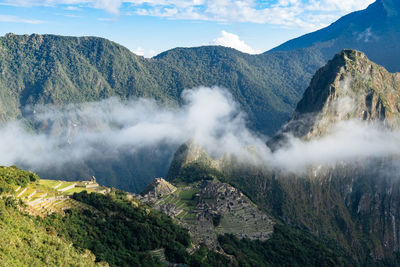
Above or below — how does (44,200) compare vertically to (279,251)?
above

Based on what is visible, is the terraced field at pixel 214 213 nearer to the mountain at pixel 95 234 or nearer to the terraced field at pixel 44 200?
the mountain at pixel 95 234

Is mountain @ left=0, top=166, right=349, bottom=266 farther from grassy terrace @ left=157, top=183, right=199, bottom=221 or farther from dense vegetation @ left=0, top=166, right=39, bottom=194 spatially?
grassy terrace @ left=157, top=183, right=199, bottom=221

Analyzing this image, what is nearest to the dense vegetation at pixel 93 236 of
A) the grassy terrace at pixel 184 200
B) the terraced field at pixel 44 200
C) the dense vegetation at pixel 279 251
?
the terraced field at pixel 44 200

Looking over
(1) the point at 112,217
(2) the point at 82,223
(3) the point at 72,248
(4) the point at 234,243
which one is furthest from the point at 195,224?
(3) the point at 72,248

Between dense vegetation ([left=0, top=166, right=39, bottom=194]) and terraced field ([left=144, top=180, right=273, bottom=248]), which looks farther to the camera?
terraced field ([left=144, top=180, right=273, bottom=248])

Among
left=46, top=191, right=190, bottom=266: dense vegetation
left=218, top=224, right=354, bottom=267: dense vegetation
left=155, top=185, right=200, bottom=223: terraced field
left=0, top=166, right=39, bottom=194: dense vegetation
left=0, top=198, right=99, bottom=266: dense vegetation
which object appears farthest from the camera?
left=155, top=185, right=200, bottom=223: terraced field

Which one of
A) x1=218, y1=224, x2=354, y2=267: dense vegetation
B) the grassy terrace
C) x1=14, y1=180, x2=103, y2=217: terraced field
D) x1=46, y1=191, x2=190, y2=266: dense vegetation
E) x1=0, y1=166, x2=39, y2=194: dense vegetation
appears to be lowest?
x1=218, y1=224, x2=354, y2=267: dense vegetation

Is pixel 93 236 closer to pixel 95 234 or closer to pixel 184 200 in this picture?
pixel 95 234

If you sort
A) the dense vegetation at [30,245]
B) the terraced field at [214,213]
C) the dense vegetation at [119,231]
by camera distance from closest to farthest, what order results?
the dense vegetation at [30,245]
the dense vegetation at [119,231]
the terraced field at [214,213]

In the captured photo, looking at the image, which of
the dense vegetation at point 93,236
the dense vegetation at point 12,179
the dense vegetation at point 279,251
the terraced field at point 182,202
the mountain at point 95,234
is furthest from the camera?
the terraced field at point 182,202

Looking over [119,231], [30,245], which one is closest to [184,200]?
[119,231]

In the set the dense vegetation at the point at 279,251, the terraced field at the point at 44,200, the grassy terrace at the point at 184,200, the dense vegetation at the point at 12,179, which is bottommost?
the dense vegetation at the point at 279,251

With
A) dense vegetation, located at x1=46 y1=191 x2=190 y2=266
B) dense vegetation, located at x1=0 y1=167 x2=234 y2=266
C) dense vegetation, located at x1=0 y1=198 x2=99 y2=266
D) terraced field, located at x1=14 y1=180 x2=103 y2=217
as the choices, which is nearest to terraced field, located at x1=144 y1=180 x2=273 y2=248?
dense vegetation, located at x1=46 y1=191 x2=190 y2=266
